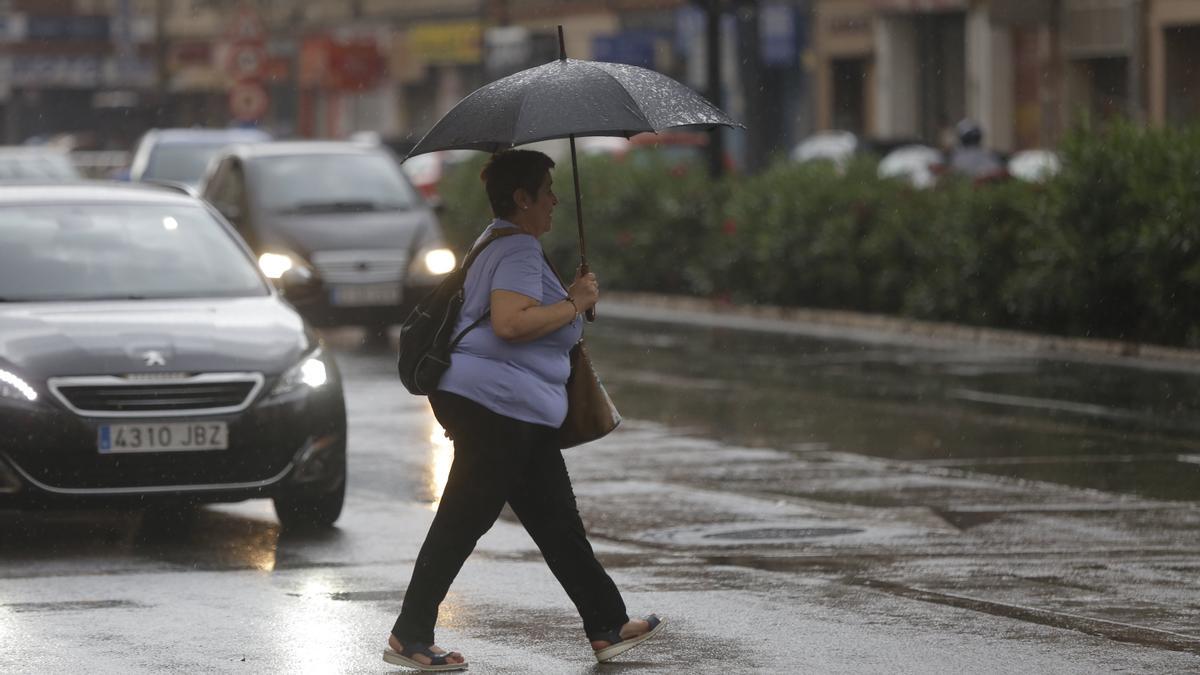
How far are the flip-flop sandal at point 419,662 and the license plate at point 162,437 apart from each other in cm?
268

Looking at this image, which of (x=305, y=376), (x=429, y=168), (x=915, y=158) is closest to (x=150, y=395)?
(x=305, y=376)

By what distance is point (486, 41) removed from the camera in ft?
174

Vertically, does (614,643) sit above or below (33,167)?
below

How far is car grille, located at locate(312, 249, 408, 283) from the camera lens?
810 inches

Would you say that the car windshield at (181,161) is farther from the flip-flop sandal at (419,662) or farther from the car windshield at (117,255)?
the flip-flop sandal at (419,662)

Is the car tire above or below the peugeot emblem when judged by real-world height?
below

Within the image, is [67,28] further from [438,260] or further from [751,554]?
[751,554]

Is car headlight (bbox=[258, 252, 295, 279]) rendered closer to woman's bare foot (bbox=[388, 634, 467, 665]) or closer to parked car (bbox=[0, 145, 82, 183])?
woman's bare foot (bbox=[388, 634, 467, 665])

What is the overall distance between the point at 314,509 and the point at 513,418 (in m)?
3.34

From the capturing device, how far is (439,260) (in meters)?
20.9

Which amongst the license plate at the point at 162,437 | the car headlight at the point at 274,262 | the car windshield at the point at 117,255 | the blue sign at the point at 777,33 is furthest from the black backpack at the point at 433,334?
the blue sign at the point at 777,33

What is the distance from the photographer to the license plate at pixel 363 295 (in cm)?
2050

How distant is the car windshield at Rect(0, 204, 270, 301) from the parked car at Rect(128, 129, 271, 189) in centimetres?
1627

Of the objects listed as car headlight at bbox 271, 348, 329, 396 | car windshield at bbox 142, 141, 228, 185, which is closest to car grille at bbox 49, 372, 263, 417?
car headlight at bbox 271, 348, 329, 396
